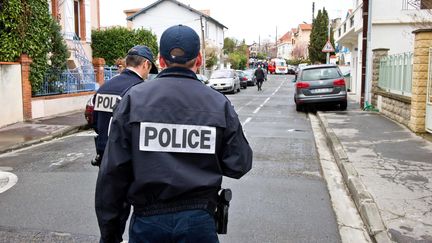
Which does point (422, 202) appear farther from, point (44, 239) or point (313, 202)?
point (44, 239)

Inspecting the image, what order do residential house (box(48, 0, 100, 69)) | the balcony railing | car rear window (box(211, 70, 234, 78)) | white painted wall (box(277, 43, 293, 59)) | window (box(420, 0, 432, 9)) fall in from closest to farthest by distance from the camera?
window (box(420, 0, 432, 9))
the balcony railing
residential house (box(48, 0, 100, 69))
car rear window (box(211, 70, 234, 78))
white painted wall (box(277, 43, 293, 59))

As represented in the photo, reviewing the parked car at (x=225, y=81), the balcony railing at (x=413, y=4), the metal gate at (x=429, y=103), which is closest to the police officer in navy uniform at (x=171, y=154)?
the metal gate at (x=429, y=103)

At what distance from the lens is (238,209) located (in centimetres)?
590

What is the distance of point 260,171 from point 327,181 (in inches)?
44.8

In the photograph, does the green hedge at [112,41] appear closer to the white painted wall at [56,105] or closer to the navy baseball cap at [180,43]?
the white painted wall at [56,105]

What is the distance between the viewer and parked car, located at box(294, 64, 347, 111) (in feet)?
57.0

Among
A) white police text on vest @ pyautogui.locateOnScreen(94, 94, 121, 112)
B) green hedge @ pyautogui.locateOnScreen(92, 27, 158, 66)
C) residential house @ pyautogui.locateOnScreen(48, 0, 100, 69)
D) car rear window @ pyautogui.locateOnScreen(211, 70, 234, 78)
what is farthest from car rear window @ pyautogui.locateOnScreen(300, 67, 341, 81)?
white police text on vest @ pyautogui.locateOnScreen(94, 94, 121, 112)

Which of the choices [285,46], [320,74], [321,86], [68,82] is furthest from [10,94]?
[285,46]

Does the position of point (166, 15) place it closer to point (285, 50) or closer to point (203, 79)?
point (203, 79)

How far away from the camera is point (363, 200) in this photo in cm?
588

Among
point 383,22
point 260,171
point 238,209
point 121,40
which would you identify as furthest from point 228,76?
point 238,209

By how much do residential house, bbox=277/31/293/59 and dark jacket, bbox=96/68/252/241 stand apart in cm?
13360

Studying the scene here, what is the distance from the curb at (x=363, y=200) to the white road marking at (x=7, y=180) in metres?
4.82

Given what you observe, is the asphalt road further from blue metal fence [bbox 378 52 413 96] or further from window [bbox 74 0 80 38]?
window [bbox 74 0 80 38]
